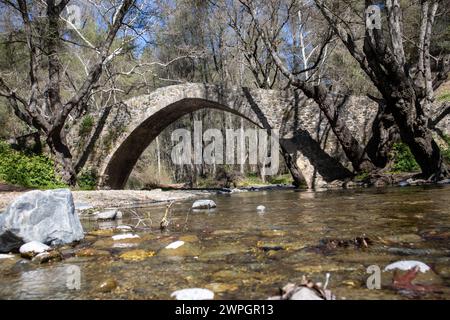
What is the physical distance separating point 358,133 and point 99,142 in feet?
31.7

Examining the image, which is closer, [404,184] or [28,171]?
[404,184]

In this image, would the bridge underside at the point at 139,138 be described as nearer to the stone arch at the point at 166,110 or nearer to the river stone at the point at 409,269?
the stone arch at the point at 166,110

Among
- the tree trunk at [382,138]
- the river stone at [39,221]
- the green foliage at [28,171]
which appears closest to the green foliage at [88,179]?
the green foliage at [28,171]

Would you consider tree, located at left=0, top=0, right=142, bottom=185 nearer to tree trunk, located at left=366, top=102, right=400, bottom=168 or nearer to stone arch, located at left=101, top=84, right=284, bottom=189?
stone arch, located at left=101, top=84, right=284, bottom=189

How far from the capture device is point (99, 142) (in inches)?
632

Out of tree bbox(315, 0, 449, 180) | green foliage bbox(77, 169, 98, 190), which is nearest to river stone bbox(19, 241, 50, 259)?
tree bbox(315, 0, 449, 180)

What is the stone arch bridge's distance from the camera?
46.0 feet

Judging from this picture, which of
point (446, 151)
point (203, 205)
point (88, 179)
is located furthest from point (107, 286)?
point (88, 179)

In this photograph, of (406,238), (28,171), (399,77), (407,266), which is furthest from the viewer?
(28,171)

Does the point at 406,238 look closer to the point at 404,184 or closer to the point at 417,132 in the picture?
the point at 404,184

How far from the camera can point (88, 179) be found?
1565cm

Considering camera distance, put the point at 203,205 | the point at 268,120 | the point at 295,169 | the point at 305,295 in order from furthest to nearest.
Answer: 1. the point at 268,120
2. the point at 295,169
3. the point at 203,205
4. the point at 305,295

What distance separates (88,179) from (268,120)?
7.12 m
